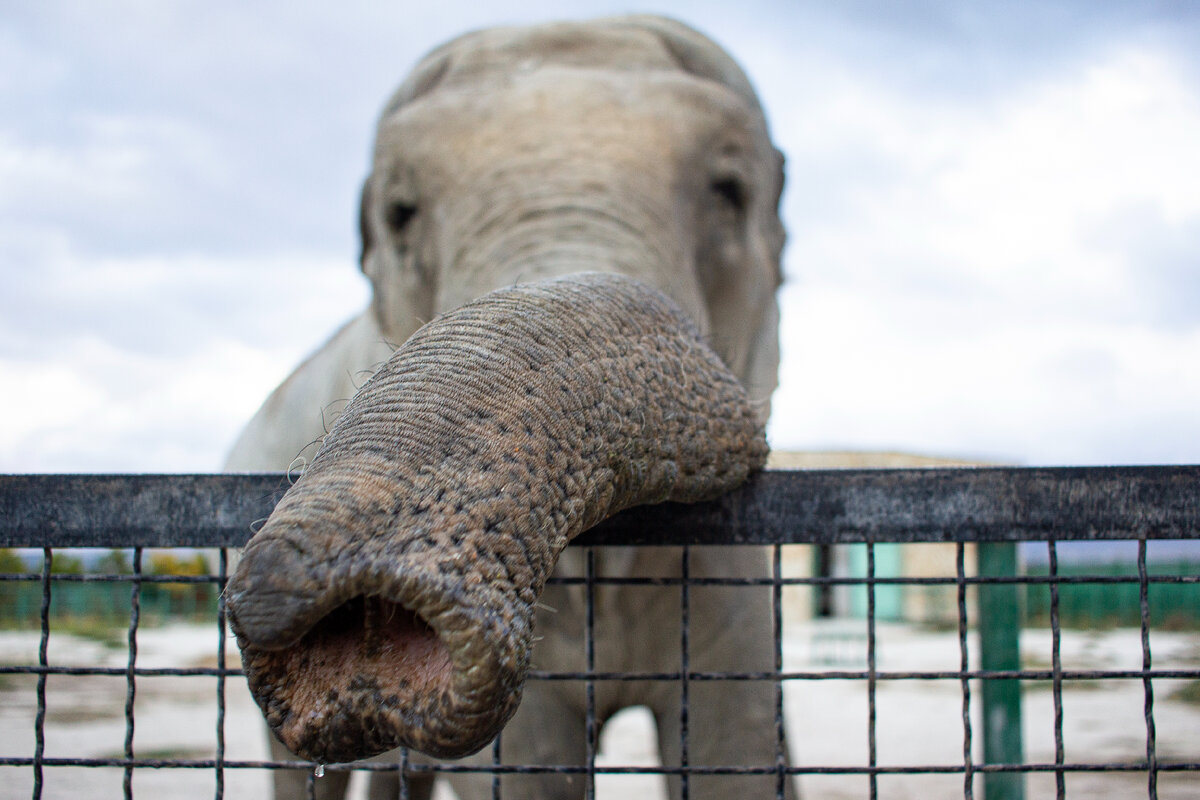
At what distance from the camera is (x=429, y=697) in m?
0.65

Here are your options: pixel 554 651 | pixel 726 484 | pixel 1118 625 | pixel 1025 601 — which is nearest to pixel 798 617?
pixel 1025 601

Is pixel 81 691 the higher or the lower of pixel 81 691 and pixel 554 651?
the lower

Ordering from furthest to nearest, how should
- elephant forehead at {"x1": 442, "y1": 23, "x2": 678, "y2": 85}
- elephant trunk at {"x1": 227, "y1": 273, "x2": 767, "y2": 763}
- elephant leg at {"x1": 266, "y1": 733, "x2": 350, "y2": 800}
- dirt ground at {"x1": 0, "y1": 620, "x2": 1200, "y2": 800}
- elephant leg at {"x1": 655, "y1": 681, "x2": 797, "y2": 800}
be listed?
dirt ground at {"x1": 0, "y1": 620, "x2": 1200, "y2": 800}
elephant leg at {"x1": 266, "y1": 733, "x2": 350, "y2": 800}
elephant forehead at {"x1": 442, "y1": 23, "x2": 678, "y2": 85}
elephant leg at {"x1": 655, "y1": 681, "x2": 797, "y2": 800}
elephant trunk at {"x1": 227, "y1": 273, "x2": 767, "y2": 763}

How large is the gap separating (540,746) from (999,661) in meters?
1.45

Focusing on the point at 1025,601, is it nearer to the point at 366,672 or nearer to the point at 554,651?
the point at 554,651

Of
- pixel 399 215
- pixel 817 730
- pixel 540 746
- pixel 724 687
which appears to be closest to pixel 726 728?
pixel 724 687

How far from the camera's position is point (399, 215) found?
2.26 meters

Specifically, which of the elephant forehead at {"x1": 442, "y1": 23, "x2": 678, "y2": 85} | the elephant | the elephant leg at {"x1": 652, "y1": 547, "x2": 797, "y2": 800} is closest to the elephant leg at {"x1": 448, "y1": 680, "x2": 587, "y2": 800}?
the elephant

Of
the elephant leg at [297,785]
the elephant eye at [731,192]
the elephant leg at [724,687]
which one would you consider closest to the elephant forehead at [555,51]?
the elephant eye at [731,192]

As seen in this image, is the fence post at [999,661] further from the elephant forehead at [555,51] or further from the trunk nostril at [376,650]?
the trunk nostril at [376,650]

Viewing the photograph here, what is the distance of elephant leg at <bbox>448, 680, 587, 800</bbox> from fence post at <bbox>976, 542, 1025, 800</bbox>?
49.2 inches

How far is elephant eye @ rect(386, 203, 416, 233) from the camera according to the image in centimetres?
224

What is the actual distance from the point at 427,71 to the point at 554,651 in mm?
1242

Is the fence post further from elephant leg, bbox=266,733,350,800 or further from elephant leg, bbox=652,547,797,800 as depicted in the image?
elephant leg, bbox=266,733,350,800
